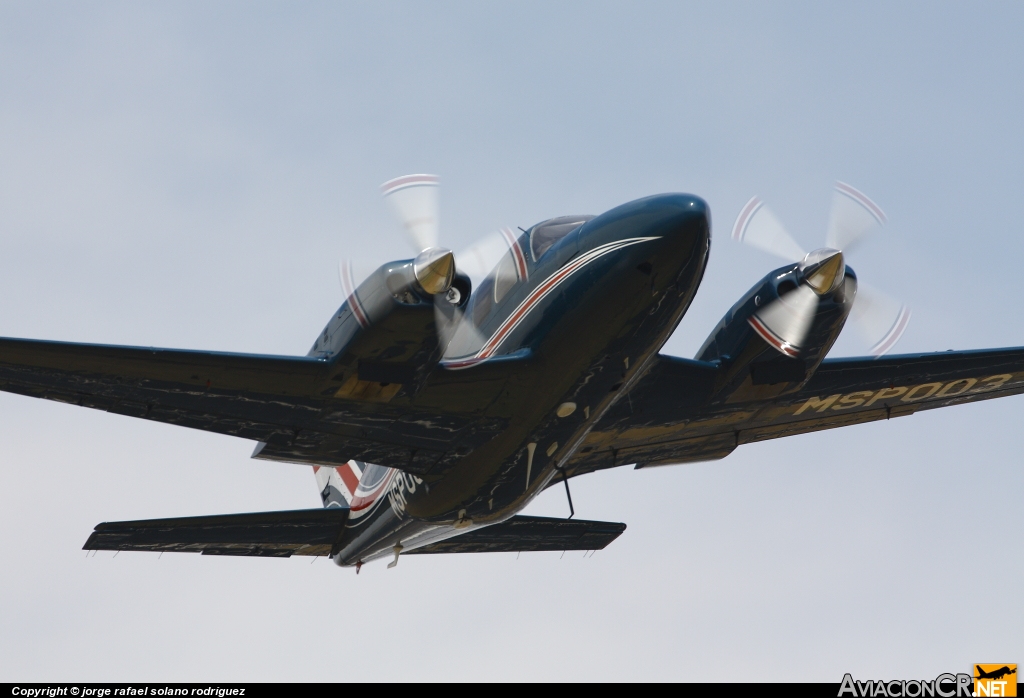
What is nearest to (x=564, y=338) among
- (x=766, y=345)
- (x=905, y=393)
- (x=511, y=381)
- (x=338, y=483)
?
(x=511, y=381)

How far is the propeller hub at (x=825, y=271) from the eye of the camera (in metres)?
17.5

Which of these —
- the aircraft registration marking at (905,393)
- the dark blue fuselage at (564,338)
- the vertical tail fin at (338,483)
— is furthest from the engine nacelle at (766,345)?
the vertical tail fin at (338,483)

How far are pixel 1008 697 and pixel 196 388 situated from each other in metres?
12.4

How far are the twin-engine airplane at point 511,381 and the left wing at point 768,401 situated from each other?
4 cm

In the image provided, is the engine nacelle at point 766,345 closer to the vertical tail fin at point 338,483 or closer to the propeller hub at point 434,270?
the propeller hub at point 434,270

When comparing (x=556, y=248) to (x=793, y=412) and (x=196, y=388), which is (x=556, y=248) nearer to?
(x=196, y=388)

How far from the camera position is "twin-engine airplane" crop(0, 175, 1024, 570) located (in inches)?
584

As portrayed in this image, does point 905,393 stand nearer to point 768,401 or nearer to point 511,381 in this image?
point 768,401

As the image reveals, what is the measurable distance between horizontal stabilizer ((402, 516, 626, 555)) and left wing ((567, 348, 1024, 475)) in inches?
60.1

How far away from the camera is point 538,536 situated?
2191 cm

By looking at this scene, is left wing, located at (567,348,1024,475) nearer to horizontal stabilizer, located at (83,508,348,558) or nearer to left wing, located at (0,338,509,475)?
left wing, located at (0,338,509,475)

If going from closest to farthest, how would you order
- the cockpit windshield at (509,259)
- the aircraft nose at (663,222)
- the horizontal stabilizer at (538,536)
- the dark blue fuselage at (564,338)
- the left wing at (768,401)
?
the aircraft nose at (663,222) → the dark blue fuselage at (564,338) → the cockpit windshield at (509,259) → the left wing at (768,401) → the horizontal stabilizer at (538,536)

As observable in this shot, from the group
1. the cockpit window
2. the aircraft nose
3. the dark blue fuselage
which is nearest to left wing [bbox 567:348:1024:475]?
the dark blue fuselage

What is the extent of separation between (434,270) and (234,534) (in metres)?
8.16
